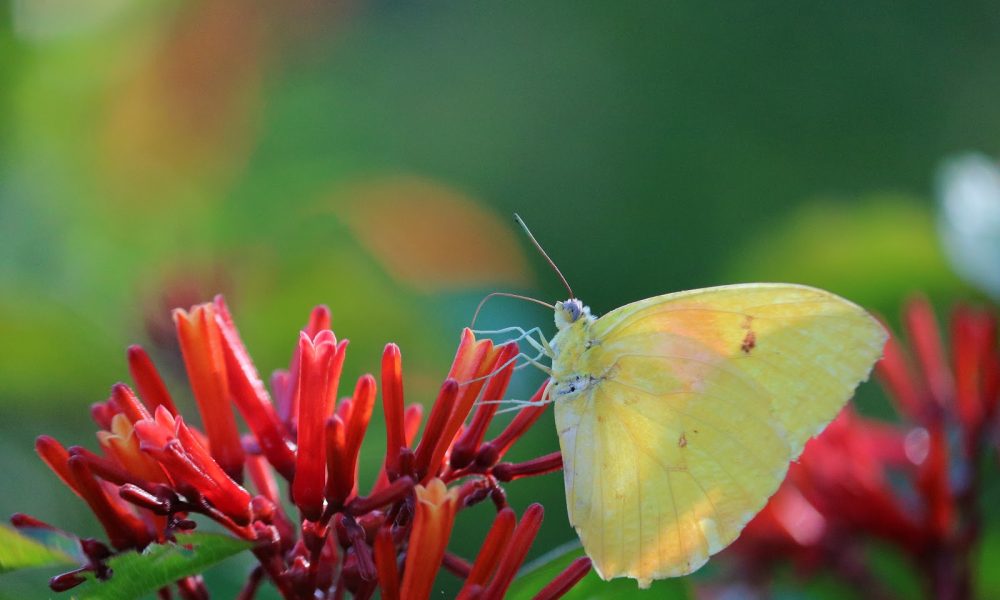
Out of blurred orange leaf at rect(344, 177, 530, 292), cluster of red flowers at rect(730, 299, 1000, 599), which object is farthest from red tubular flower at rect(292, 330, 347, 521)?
blurred orange leaf at rect(344, 177, 530, 292)

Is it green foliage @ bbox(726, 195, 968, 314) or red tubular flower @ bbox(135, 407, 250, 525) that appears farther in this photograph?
green foliage @ bbox(726, 195, 968, 314)

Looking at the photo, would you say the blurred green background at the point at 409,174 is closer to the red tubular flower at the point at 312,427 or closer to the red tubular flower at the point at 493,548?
the red tubular flower at the point at 312,427

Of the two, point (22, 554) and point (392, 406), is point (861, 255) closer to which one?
point (392, 406)

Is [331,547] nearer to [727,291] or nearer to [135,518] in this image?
[135,518]

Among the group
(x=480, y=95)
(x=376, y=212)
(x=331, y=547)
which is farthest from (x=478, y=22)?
(x=331, y=547)

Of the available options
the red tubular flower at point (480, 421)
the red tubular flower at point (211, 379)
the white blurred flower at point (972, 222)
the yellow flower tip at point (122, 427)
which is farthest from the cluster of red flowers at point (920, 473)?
the yellow flower tip at point (122, 427)

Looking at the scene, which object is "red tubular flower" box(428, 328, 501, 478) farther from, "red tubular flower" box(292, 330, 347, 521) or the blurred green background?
Result: the blurred green background
